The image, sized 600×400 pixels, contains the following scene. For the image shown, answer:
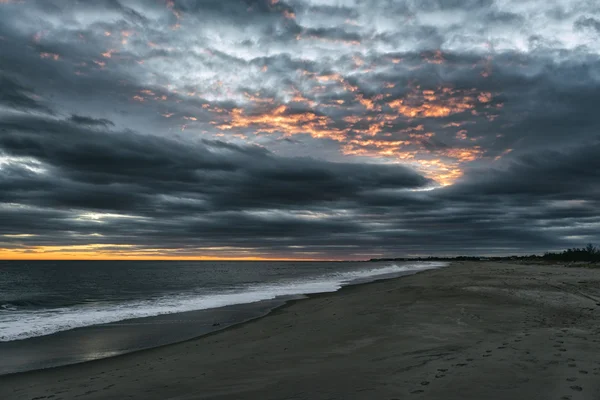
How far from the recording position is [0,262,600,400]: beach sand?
21.3ft

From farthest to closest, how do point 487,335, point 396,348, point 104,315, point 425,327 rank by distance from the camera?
point 104,315 < point 425,327 < point 487,335 < point 396,348

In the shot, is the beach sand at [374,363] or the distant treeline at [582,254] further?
the distant treeline at [582,254]

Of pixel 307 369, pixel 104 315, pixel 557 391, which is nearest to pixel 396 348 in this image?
pixel 307 369

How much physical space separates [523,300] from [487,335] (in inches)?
340

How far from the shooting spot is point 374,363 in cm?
811

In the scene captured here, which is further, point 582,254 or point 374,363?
point 582,254

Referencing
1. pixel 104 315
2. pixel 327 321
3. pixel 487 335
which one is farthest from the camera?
pixel 104 315

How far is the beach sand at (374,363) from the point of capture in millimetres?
6488

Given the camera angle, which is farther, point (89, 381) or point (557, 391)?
point (89, 381)

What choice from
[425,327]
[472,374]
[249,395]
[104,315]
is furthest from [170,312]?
[472,374]

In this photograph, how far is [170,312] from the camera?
76.5 feet

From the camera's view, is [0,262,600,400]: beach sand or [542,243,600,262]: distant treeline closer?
[0,262,600,400]: beach sand

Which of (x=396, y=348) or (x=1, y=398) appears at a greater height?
(x=396, y=348)

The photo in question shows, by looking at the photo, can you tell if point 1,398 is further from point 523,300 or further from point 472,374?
point 523,300
